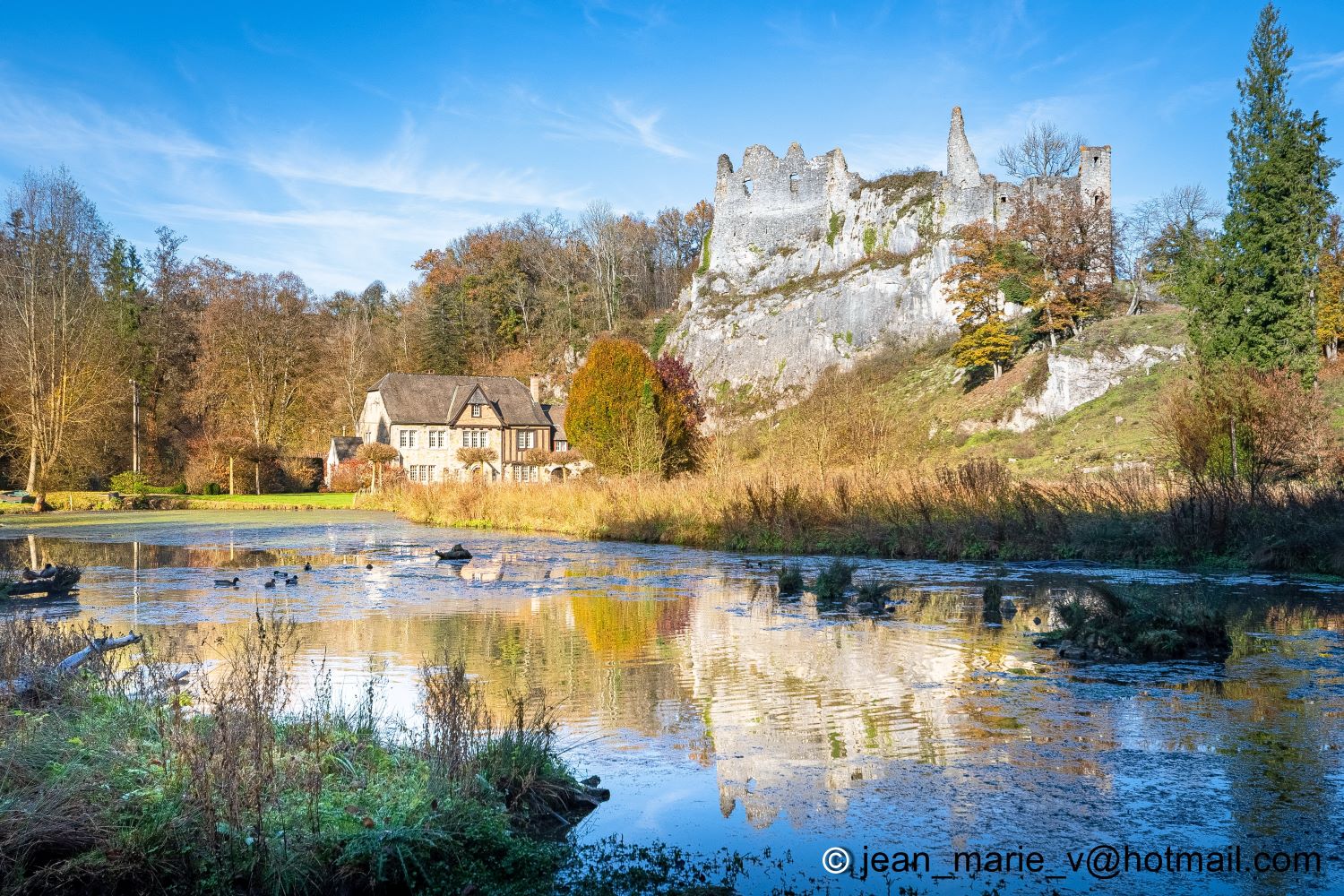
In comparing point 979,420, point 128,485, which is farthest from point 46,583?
point 128,485

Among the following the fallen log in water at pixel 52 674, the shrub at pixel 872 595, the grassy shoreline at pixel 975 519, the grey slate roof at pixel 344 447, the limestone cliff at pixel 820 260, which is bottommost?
the shrub at pixel 872 595

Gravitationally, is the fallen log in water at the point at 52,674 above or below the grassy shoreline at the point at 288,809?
above

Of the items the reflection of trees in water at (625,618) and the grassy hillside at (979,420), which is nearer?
the reflection of trees in water at (625,618)

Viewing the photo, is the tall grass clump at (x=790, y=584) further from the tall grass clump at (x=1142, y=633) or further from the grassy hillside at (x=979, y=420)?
the grassy hillside at (x=979, y=420)

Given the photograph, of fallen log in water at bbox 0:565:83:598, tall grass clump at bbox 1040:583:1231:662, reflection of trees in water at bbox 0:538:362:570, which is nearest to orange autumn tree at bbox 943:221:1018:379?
reflection of trees in water at bbox 0:538:362:570

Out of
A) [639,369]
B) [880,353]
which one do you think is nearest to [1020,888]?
[639,369]

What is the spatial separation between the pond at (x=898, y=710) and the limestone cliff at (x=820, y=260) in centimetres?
4812

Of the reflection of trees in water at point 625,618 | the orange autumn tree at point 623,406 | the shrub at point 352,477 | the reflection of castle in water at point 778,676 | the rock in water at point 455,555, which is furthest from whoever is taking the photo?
the shrub at point 352,477

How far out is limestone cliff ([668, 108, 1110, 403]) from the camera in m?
66.2

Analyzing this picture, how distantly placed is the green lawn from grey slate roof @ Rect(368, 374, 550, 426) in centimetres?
1075

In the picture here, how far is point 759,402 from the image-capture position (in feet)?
226

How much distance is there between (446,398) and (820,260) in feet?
93.7

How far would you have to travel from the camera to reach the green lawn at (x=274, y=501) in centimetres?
5212

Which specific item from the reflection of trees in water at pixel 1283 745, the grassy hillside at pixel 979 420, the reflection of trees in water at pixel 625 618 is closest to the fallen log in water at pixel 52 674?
the reflection of trees in water at pixel 625 618
